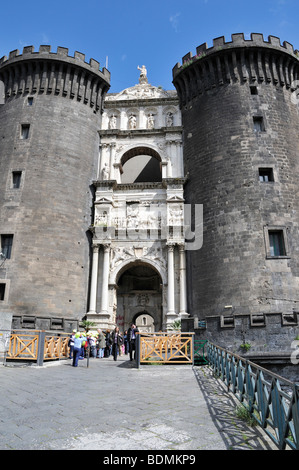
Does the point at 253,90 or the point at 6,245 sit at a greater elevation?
the point at 253,90

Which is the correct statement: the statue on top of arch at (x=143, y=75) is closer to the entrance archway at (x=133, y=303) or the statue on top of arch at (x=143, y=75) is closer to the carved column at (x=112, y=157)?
the carved column at (x=112, y=157)

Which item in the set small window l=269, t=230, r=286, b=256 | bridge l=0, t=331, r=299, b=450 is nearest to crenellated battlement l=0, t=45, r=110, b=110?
small window l=269, t=230, r=286, b=256

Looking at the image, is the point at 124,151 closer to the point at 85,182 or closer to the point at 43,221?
the point at 85,182

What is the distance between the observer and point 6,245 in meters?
21.2

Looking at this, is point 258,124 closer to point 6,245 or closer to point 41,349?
point 6,245

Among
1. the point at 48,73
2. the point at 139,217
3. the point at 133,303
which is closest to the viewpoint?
the point at 139,217

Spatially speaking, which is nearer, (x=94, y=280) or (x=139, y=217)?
(x=94, y=280)

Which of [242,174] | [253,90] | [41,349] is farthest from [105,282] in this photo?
[253,90]

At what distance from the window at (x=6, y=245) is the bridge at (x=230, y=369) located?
7.32m

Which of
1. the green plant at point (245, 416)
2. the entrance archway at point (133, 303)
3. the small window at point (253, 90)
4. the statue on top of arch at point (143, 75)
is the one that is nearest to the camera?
the green plant at point (245, 416)

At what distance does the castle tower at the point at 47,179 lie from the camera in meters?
20.1

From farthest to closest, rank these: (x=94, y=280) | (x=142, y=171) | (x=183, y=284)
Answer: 1. (x=142, y=171)
2. (x=94, y=280)
3. (x=183, y=284)

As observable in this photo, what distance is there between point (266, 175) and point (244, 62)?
315 inches

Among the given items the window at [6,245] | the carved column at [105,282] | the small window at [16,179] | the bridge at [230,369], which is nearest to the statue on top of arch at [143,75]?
the small window at [16,179]
